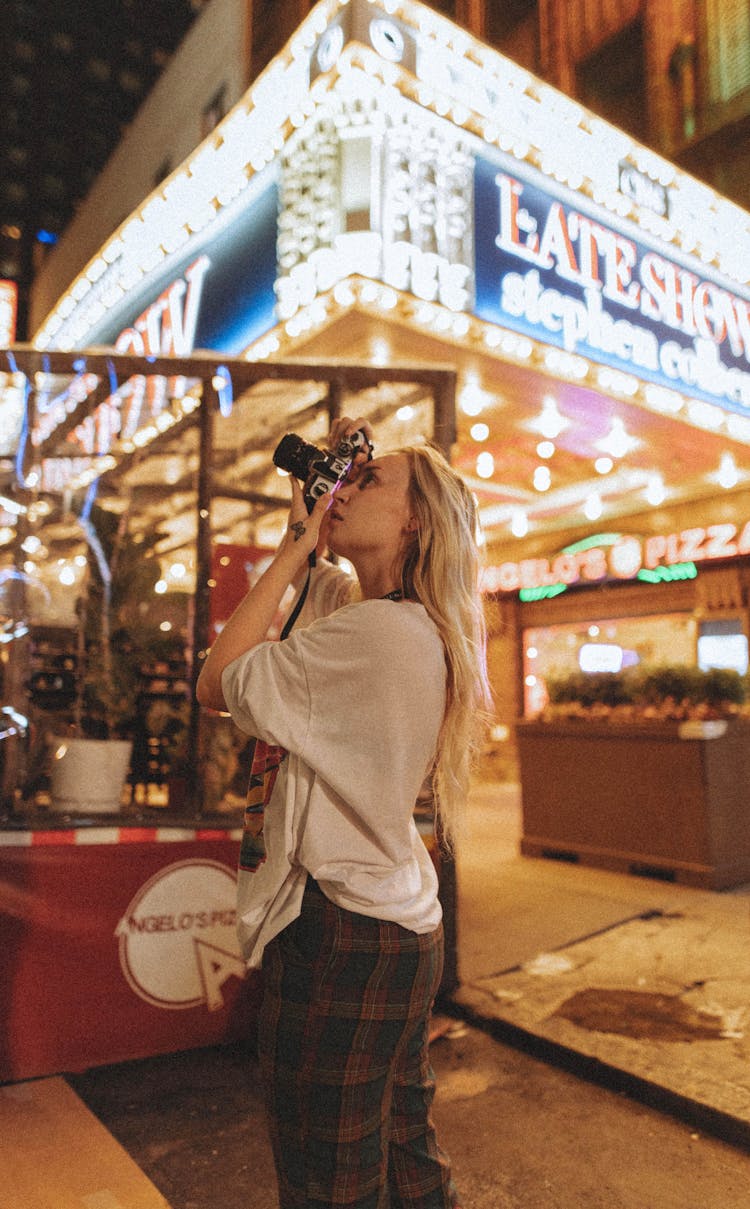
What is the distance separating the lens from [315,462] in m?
1.72

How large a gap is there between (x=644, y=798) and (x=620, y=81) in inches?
486

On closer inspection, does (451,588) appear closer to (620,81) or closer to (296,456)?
(296,456)

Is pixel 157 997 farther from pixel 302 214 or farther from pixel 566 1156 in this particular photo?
pixel 302 214

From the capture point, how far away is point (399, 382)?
4.48 meters

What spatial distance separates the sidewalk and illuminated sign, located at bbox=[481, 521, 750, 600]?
21.0 ft

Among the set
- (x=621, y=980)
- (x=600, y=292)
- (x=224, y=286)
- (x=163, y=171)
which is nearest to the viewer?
(x=621, y=980)

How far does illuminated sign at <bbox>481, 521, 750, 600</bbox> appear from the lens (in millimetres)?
12023

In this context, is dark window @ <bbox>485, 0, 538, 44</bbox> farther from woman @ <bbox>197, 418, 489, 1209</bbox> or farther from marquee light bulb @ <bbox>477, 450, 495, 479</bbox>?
woman @ <bbox>197, 418, 489, 1209</bbox>

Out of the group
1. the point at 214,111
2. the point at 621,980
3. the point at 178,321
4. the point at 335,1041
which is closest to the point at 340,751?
the point at 335,1041

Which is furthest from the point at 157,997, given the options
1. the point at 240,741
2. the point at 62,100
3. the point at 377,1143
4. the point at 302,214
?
the point at 62,100

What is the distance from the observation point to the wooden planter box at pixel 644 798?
249 inches

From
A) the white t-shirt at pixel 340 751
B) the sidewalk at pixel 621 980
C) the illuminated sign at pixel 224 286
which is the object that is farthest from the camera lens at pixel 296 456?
the illuminated sign at pixel 224 286

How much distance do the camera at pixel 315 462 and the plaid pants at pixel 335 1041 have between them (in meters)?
0.79

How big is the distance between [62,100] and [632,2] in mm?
33728
